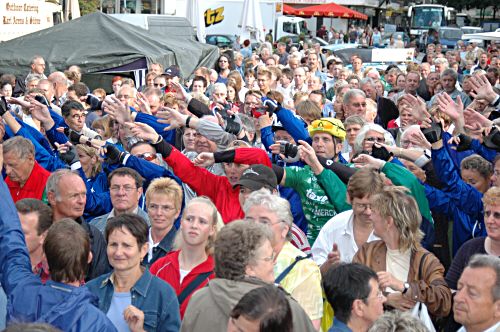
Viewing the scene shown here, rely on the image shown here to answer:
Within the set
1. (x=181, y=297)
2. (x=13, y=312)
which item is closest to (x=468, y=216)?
(x=181, y=297)

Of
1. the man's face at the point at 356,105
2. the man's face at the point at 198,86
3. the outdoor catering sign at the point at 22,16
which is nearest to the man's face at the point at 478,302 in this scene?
the man's face at the point at 356,105

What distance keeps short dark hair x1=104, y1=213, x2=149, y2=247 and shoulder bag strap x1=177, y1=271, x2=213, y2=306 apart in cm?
37

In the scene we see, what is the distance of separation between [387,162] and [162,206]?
1.63 m

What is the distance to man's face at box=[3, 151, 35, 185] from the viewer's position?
21.2ft

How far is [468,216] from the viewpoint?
5.88 meters

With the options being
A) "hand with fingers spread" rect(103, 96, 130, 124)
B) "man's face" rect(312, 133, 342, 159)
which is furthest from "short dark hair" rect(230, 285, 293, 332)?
"hand with fingers spread" rect(103, 96, 130, 124)

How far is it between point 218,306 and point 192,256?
1166 mm

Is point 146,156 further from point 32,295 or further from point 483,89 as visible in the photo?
point 483,89

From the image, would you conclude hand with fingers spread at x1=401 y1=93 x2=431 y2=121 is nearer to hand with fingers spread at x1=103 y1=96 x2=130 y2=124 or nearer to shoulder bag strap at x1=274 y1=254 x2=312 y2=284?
hand with fingers spread at x1=103 y1=96 x2=130 y2=124

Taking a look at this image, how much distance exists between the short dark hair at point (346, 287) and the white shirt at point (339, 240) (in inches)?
51.3

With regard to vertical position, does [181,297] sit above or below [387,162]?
below

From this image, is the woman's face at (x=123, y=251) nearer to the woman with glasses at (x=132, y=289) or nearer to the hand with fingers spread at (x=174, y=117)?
the woman with glasses at (x=132, y=289)

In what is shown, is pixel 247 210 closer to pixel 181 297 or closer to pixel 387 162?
pixel 181 297

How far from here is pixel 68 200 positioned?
5.56 metres
